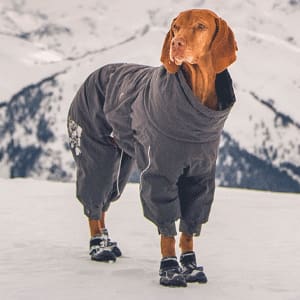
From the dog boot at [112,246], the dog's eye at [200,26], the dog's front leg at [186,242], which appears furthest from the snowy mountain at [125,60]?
the dog's eye at [200,26]

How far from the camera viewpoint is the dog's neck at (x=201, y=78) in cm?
183

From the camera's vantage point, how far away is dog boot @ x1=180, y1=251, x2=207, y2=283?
77.0 inches

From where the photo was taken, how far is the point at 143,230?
3031 millimetres

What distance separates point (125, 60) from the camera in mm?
5176

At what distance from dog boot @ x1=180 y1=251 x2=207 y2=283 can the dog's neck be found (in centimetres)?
44

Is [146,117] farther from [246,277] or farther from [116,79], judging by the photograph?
[246,277]

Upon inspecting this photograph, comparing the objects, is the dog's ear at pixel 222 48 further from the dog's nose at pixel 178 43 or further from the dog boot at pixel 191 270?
the dog boot at pixel 191 270

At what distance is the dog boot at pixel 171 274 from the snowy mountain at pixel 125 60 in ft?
8.78

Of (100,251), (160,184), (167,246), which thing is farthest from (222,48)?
(100,251)

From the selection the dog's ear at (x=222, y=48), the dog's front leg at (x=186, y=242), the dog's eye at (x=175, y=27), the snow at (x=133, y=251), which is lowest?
the snow at (x=133, y=251)

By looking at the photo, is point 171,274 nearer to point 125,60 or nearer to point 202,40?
point 202,40

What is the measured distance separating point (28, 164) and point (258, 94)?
161 centimetres

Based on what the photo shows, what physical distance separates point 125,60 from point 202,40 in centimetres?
340

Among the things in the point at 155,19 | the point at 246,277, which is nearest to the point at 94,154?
the point at 246,277
